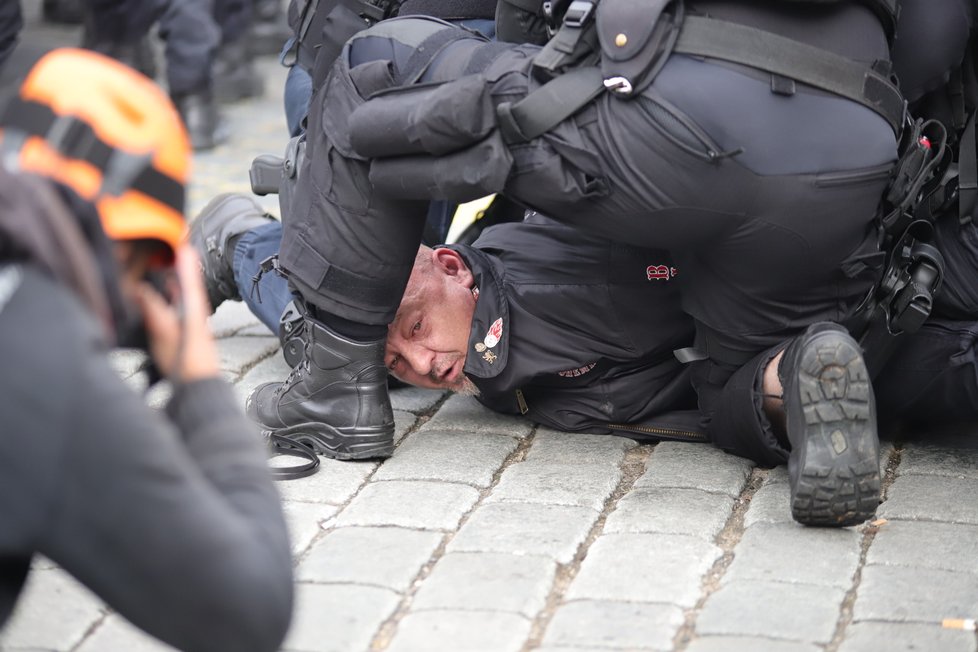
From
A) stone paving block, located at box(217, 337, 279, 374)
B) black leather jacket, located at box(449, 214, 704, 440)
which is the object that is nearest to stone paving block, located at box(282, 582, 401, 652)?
black leather jacket, located at box(449, 214, 704, 440)

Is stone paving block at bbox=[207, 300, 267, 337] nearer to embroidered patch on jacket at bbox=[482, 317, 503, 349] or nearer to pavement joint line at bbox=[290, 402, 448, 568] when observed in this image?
pavement joint line at bbox=[290, 402, 448, 568]

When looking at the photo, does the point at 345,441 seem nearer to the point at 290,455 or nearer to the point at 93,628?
the point at 290,455

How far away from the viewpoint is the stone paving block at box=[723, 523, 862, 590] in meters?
2.88

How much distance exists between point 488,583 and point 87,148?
1.42 meters

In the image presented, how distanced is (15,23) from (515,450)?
345 cm

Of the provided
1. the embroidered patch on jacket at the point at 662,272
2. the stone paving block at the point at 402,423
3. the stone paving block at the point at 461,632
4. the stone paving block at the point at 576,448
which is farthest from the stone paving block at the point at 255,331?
the stone paving block at the point at 461,632

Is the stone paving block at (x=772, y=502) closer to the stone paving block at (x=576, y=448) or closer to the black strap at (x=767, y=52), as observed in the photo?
the stone paving block at (x=576, y=448)

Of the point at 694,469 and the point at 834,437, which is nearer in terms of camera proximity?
the point at 834,437

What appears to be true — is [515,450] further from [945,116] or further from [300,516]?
[945,116]

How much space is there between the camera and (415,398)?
4.12m

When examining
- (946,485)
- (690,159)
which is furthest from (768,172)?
(946,485)

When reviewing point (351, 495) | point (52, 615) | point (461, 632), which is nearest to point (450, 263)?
point (351, 495)

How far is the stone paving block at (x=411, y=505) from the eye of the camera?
10.5 ft

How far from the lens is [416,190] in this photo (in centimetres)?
327
